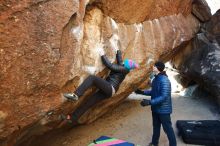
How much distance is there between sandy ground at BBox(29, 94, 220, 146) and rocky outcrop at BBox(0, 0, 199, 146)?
69.6 inches

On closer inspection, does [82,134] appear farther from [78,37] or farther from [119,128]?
[78,37]

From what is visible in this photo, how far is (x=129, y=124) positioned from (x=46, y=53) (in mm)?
4667

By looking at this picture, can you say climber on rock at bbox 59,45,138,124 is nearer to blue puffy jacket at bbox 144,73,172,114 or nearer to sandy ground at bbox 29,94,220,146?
blue puffy jacket at bbox 144,73,172,114

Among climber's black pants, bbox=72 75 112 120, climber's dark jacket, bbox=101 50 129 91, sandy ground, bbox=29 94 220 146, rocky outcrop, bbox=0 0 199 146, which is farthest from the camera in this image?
sandy ground, bbox=29 94 220 146

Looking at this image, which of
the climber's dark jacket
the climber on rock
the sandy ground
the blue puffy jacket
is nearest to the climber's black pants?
the climber on rock

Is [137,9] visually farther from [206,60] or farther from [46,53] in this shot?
[46,53]

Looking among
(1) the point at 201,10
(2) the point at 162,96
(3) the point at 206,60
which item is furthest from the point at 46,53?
(1) the point at 201,10

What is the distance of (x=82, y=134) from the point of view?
9.12m

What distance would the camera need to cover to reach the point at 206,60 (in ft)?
36.3

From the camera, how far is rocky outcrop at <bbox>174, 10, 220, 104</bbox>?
34.4 ft

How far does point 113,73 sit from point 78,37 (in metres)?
1.43

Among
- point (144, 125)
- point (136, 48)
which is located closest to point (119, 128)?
point (144, 125)

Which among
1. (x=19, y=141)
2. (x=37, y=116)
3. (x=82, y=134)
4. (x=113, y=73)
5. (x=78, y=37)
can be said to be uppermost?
(x=78, y=37)

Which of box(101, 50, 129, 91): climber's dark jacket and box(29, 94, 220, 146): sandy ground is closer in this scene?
box(101, 50, 129, 91): climber's dark jacket
